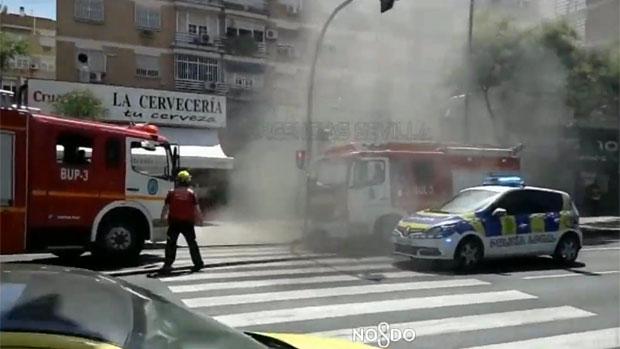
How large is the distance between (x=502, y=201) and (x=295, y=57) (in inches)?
503

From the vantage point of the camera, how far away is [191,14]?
23.9 metres

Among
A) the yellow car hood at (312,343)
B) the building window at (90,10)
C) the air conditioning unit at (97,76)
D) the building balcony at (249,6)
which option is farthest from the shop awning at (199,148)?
the yellow car hood at (312,343)

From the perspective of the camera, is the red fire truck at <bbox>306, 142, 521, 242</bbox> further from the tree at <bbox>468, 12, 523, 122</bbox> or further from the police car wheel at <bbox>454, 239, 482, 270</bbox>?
the tree at <bbox>468, 12, 523, 122</bbox>

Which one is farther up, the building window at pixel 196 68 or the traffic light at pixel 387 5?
the building window at pixel 196 68

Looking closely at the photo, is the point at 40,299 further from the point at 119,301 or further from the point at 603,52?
the point at 603,52

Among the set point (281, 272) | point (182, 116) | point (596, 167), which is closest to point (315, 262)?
point (281, 272)

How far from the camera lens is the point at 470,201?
11.2 m

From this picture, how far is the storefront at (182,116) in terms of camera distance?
21547 mm

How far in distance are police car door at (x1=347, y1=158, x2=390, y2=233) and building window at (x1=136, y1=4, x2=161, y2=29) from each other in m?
11.4

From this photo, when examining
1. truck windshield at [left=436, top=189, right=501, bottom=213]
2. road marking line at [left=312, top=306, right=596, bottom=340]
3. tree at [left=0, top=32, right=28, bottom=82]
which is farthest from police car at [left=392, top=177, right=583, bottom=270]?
tree at [left=0, top=32, right=28, bottom=82]

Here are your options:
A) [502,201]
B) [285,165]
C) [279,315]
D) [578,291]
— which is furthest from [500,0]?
[279,315]

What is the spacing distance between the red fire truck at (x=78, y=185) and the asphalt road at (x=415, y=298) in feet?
4.81

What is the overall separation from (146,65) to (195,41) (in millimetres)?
1792

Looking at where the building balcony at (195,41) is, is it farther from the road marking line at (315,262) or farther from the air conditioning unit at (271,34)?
the road marking line at (315,262)
